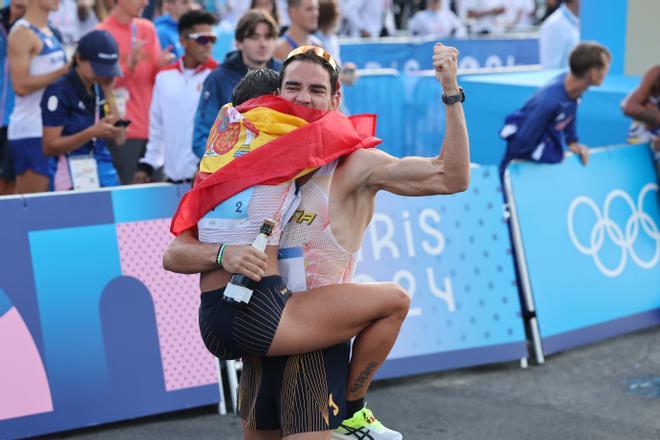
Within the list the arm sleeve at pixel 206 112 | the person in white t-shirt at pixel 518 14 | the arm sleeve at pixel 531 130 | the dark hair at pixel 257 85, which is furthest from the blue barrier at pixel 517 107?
the person in white t-shirt at pixel 518 14

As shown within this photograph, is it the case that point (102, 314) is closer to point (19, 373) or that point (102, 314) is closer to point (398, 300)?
point (19, 373)

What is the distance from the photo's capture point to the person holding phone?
6609mm

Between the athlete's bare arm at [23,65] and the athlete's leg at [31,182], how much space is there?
Answer: 26.2 inches

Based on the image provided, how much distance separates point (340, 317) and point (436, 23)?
47.7 feet

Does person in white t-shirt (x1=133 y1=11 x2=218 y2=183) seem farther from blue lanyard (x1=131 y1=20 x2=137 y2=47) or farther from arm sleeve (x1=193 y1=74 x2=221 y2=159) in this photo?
blue lanyard (x1=131 y1=20 x2=137 y2=47)

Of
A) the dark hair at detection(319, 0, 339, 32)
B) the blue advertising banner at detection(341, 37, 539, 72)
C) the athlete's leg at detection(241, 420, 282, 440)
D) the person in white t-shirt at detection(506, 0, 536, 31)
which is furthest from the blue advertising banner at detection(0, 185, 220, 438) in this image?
the person in white t-shirt at detection(506, 0, 536, 31)

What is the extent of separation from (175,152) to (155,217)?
1.34m

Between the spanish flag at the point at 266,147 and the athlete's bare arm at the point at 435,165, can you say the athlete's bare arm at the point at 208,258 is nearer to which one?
the spanish flag at the point at 266,147

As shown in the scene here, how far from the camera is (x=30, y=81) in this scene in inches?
295

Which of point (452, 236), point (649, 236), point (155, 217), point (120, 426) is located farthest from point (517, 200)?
point (120, 426)

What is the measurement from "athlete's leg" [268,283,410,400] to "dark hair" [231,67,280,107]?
2.60ft

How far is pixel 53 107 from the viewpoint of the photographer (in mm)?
6648

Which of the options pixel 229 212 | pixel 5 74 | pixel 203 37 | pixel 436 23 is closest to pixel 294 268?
pixel 229 212

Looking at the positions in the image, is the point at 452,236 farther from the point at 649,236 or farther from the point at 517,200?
the point at 649,236
